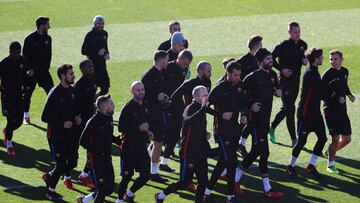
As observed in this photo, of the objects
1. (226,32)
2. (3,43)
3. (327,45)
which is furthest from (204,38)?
(3,43)

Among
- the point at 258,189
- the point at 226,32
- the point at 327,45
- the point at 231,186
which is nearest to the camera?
the point at 231,186

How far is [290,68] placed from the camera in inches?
659

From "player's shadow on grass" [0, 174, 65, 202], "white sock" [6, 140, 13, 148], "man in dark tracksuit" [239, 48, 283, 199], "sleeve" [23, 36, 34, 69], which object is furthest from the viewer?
"sleeve" [23, 36, 34, 69]

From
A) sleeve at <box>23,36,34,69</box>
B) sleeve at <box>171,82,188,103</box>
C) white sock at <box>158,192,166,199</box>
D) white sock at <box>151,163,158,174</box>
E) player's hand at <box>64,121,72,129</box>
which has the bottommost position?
white sock at <box>158,192,166,199</box>

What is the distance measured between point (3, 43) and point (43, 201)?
11.3m

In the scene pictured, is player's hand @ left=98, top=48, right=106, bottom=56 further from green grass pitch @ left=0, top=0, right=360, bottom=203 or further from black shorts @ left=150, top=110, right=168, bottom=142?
black shorts @ left=150, top=110, right=168, bottom=142

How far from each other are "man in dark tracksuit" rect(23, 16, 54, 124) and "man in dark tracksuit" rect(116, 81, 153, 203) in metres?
4.88

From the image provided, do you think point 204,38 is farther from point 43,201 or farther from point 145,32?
point 43,201

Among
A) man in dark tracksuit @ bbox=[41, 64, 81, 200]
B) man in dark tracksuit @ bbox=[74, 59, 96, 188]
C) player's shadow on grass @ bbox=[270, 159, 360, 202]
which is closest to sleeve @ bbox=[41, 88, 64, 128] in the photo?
man in dark tracksuit @ bbox=[41, 64, 81, 200]

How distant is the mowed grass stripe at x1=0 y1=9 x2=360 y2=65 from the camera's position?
2336cm

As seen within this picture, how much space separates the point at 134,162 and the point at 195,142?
95cm

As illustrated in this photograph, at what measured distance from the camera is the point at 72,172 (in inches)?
591

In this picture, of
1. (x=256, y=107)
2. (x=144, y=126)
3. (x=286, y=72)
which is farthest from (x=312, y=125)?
(x=144, y=126)

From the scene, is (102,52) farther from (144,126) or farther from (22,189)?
(144,126)
